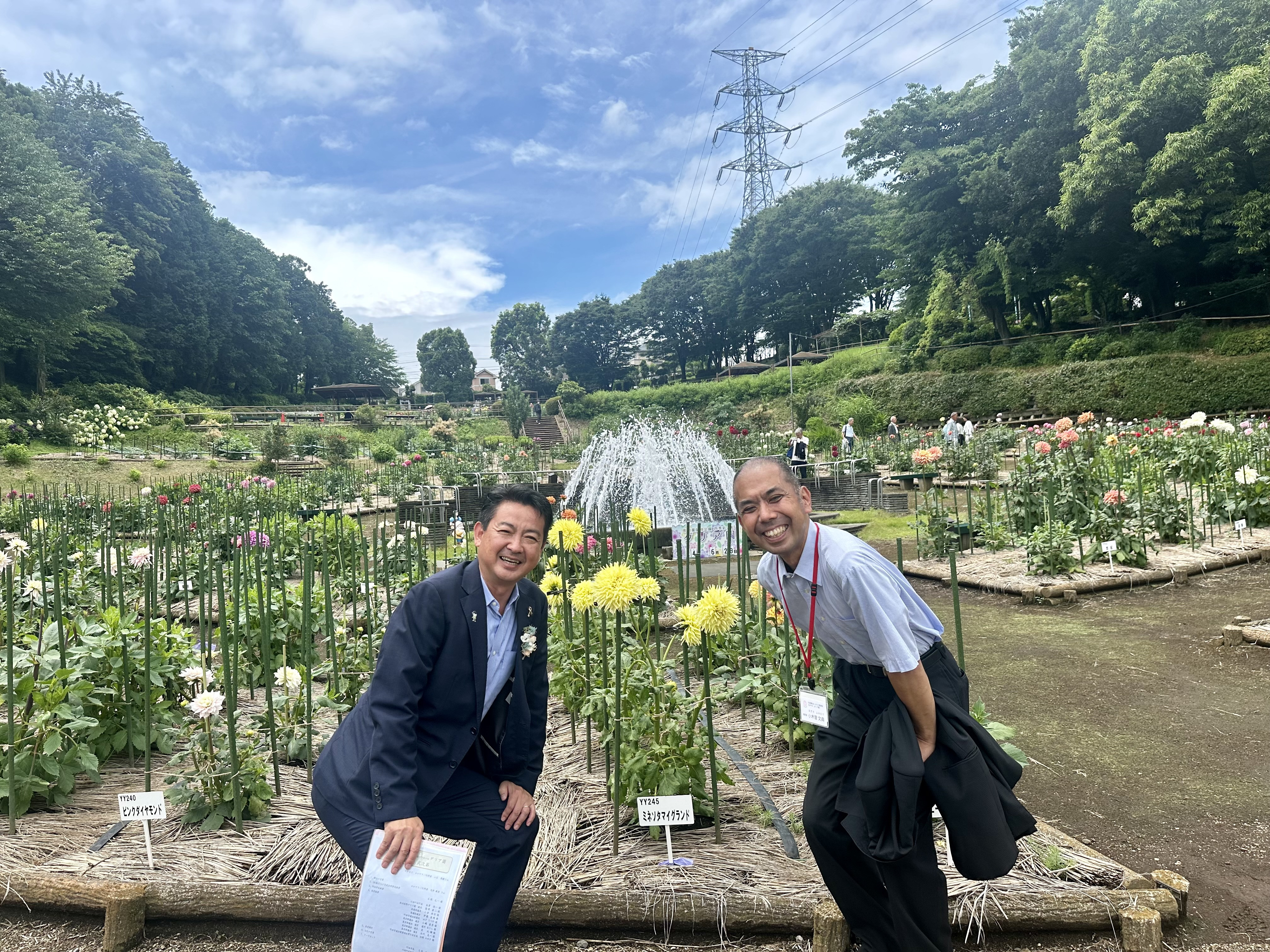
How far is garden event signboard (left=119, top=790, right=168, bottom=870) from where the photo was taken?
2.31m

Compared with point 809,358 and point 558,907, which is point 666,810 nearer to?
point 558,907

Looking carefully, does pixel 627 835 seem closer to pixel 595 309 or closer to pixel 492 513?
pixel 492 513

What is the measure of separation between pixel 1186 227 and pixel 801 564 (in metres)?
27.0

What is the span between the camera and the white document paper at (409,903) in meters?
1.64

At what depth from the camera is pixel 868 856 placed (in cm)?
175

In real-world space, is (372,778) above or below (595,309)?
below

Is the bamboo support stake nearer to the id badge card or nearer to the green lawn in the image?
the id badge card

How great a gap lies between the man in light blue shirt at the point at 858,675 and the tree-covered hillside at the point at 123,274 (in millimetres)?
32843

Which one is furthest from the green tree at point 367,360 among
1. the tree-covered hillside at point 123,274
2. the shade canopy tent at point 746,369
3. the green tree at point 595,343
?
the shade canopy tent at point 746,369

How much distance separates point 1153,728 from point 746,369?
161 ft

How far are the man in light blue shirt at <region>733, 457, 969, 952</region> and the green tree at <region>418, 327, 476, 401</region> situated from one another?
264ft

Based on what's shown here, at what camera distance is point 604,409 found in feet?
159

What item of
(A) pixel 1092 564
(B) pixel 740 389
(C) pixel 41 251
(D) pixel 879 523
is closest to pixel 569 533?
(A) pixel 1092 564


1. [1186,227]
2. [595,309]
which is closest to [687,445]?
[1186,227]
